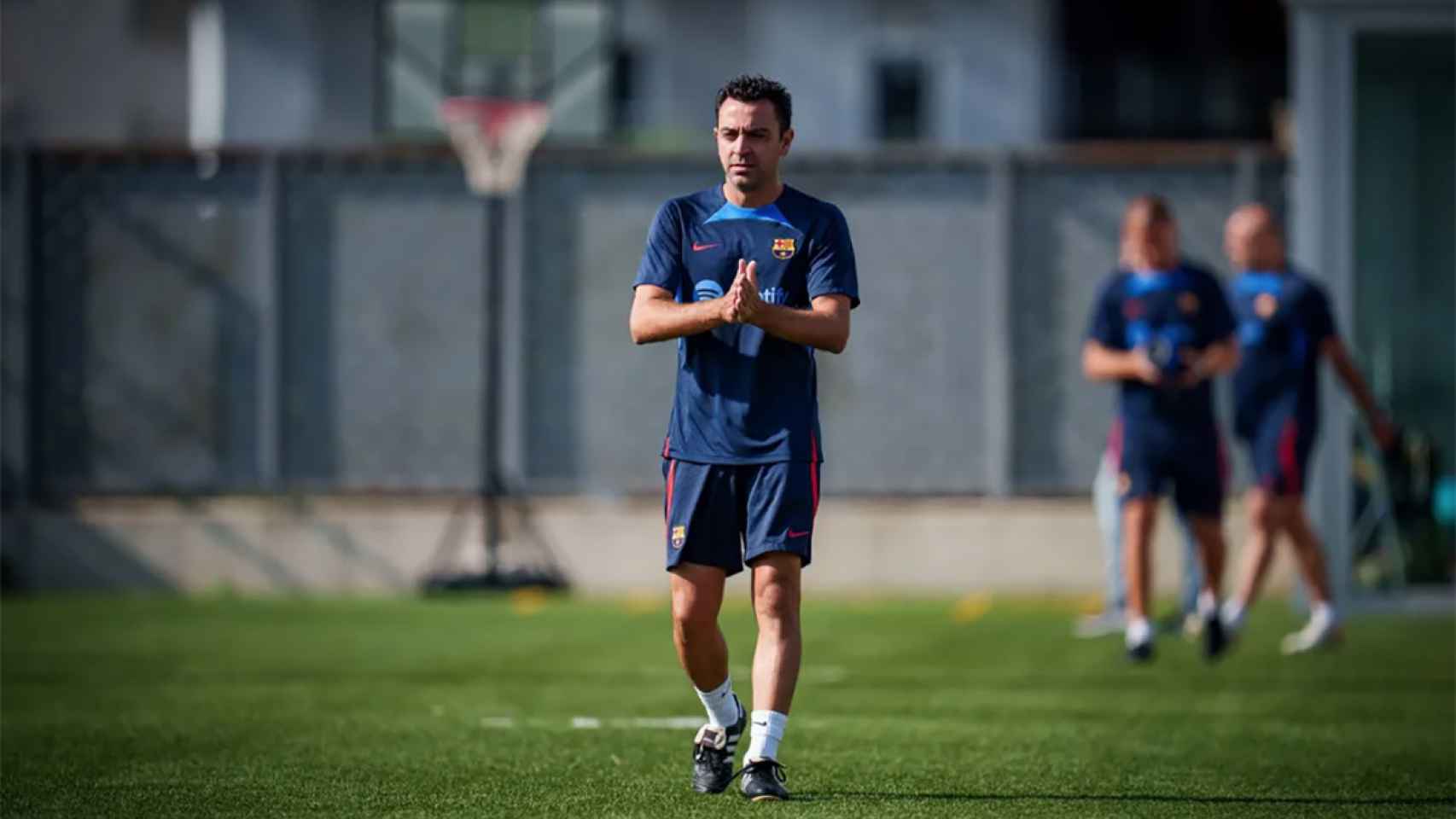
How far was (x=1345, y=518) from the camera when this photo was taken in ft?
46.4

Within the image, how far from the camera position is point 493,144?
53.1 feet

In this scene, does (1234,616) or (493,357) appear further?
(493,357)

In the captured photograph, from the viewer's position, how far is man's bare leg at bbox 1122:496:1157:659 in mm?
11039

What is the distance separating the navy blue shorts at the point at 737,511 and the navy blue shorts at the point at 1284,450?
5894mm

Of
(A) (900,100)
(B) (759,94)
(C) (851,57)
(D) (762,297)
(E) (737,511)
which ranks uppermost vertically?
(C) (851,57)

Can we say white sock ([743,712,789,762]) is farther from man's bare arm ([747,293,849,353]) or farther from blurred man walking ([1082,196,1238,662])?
blurred man walking ([1082,196,1238,662])

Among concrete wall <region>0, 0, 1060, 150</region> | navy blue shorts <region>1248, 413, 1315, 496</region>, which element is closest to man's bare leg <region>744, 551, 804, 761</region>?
navy blue shorts <region>1248, 413, 1315, 496</region>

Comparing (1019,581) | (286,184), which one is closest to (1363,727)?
(1019,581)

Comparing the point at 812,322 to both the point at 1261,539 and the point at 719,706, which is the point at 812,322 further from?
the point at 1261,539

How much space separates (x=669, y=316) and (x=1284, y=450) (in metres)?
6.22

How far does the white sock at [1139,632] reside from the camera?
434 inches

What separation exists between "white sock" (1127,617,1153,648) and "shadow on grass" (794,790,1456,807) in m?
4.01

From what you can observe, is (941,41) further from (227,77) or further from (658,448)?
(658,448)

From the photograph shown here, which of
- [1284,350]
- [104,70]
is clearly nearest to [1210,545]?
[1284,350]
